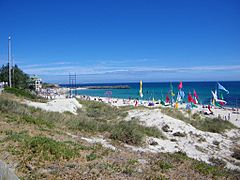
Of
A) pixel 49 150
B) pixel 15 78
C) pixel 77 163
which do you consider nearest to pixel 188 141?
pixel 77 163

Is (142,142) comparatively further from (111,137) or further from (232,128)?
(232,128)

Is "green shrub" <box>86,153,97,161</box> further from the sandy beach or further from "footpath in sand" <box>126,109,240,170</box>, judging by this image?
"footpath in sand" <box>126,109,240,170</box>

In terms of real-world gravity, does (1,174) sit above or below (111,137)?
above

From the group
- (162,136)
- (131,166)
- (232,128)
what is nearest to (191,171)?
(131,166)

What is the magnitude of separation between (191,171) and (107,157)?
2.66m

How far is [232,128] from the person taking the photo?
832 inches

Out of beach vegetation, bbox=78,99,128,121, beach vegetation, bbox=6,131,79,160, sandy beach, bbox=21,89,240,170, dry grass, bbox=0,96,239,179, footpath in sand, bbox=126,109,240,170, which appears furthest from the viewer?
beach vegetation, bbox=78,99,128,121

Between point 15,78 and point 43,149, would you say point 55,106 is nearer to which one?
point 43,149

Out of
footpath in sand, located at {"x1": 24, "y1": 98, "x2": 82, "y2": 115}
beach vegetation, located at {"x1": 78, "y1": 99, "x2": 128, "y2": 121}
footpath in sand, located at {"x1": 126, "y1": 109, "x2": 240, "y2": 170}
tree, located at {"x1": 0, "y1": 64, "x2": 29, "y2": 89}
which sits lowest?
footpath in sand, located at {"x1": 126, "y1": 109, "x2": 240, "y2": 170}

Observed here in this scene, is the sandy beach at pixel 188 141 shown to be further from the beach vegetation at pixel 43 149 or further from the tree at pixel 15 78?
the tree at pixel 15 78

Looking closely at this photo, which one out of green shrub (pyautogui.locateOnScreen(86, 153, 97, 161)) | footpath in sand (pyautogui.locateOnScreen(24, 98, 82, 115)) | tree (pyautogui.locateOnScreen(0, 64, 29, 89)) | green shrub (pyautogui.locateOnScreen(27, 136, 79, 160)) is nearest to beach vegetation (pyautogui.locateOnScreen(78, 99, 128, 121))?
footpath in sand (pyautogui.locateOnScreen(24, 98, 82, 115))

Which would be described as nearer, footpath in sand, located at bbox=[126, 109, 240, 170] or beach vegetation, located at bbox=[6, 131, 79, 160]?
beach vegetation, located at bbox=[6, 131, 79, 160]

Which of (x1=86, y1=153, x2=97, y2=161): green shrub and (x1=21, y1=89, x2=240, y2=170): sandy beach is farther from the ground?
(x1=86, y1=153, x2=97, y2=161): green shrub

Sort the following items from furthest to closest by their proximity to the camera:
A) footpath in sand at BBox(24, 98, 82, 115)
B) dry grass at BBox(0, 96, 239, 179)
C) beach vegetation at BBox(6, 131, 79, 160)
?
footpath in sand at BBox(24, 98, 82, 115)
beach vegetation at BBox(6, 131, 79, 160)
dry grass at BBox(0, 96, 239, 179)
